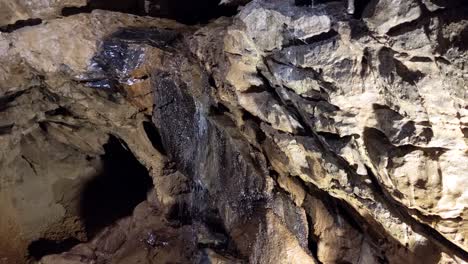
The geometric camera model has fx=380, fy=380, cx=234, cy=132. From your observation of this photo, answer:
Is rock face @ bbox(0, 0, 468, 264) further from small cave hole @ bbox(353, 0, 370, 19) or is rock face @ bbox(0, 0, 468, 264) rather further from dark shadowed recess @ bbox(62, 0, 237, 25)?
dark shadowed recess @ bbox(62, 0, 237, 25)

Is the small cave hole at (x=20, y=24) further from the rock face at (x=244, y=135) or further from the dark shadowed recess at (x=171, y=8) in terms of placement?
the dark shadowed recess at (x=171, y=8)

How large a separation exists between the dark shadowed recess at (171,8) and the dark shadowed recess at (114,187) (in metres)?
2.60

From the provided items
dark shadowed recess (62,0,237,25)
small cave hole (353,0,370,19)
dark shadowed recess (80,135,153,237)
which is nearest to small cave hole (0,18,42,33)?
dark shadowed recess (62,0,237,25)

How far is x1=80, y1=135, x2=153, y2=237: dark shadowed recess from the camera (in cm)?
635

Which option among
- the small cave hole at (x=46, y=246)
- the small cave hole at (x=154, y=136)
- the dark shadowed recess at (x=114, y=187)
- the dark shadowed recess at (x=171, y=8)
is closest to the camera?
the dark shadowed recess at (x=171, y=8)

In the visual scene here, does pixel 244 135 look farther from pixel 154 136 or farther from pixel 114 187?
pixel 114 187

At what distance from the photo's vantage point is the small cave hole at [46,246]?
5.75 metres

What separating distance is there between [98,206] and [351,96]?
210 inches

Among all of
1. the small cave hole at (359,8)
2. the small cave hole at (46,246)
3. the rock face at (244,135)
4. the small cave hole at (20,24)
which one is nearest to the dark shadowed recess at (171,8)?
the rock face at (244,135)

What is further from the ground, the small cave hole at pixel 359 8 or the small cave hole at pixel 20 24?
the small cave hole at pixel 359 8

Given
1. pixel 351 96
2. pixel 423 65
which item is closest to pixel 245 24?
pixel 351 96

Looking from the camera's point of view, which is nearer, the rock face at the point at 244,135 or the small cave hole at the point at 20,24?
the rock face at the point at 244,135

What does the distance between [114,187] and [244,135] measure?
12.6 feet

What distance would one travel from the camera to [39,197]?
6293 millimetres
